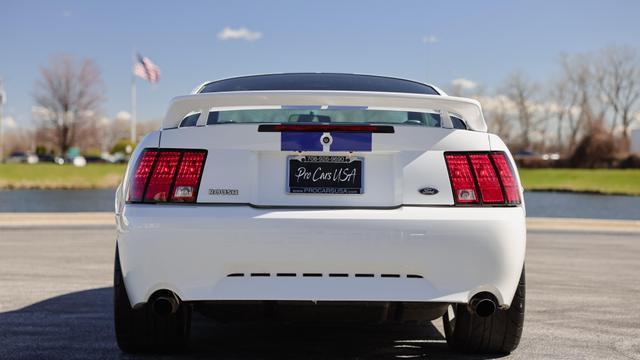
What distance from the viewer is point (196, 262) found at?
3.20m

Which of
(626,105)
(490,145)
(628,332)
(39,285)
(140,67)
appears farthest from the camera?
(626,105)

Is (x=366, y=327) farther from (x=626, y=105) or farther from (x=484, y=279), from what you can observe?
(x=626, y=105)

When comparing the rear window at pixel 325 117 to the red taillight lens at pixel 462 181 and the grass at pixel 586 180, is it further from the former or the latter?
the grass at pixel 586 180

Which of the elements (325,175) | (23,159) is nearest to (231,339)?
(325,175)

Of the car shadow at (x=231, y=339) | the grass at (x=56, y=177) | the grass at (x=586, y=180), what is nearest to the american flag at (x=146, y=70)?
the grass at (x=56, y=177)

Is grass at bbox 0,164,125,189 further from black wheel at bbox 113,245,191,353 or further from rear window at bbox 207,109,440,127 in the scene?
black wheel at bbox 113,245,191,353

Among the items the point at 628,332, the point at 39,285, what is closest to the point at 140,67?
the point at 39,285

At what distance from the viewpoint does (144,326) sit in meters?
3.64

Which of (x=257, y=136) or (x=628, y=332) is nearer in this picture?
(x=257, y=136)

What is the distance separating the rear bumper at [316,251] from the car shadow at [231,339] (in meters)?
0.69

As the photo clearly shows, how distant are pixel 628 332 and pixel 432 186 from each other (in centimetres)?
206

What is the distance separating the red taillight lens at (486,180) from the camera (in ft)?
10.9

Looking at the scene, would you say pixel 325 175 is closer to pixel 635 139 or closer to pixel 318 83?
pixel 318 83

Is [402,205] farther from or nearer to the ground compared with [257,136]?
nearer to the ground
